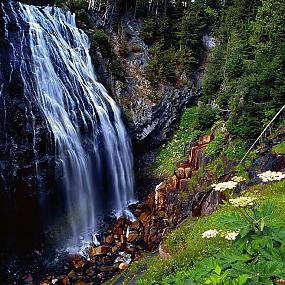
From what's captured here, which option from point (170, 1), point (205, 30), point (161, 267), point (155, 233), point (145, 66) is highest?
point (170, 1)

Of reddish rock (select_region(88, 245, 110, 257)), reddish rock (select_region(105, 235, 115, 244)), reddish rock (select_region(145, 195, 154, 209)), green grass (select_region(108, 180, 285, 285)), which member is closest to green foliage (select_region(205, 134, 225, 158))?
reddish rock (select_region(145, 195, 154, 209))

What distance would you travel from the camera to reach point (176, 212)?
17.4 m

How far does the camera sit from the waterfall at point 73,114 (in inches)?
730

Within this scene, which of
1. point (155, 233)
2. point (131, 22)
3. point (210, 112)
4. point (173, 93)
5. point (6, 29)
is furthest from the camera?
point (131, 22)

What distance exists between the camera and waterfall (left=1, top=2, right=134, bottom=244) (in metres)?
18.5

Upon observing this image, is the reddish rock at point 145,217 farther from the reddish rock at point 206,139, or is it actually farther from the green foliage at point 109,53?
the green foliage at point 109,53

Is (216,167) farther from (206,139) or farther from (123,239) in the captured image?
(123,239)

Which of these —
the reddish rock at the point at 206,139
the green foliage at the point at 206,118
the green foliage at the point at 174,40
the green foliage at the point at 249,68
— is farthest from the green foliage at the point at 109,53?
the reddish rock at the point at 206,139

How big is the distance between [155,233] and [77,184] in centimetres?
514

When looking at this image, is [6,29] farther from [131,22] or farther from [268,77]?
[268,77]

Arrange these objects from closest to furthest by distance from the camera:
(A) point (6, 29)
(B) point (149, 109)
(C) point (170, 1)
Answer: (A) point (6, 29) < (B) point (149, 109) < (C) point (170, 1)

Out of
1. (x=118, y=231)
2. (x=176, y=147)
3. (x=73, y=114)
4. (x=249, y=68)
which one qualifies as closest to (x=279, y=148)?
(x=249, y=68)

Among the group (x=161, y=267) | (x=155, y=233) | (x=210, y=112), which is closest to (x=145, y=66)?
(x=210, y=112)

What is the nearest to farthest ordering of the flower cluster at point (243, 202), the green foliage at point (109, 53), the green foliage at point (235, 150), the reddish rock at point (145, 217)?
A: 1. the flower cluster at point (243, 202)
2. the green foliage at point (235, 150)
3. the reddish rock at point (145, 217)
4. the green foliage at point (109, 53)
